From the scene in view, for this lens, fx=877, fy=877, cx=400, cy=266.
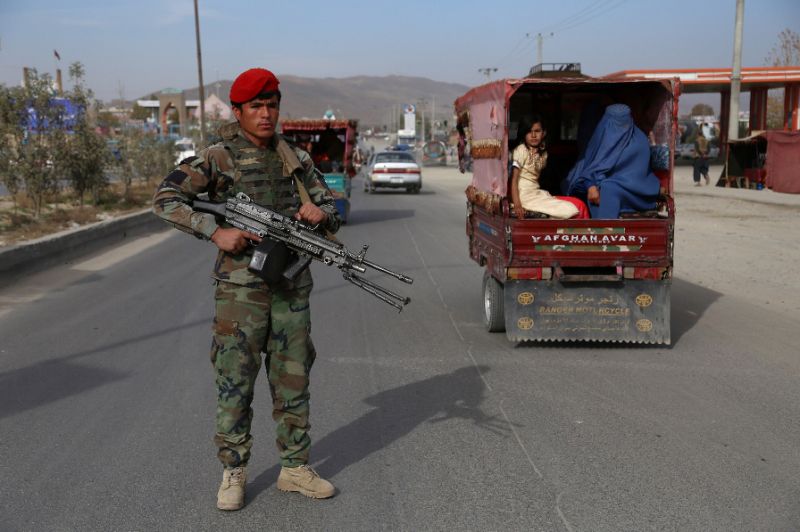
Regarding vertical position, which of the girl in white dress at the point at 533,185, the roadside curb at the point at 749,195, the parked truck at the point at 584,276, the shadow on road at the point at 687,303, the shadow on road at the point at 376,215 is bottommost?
the shadow on road at the point at 376,215

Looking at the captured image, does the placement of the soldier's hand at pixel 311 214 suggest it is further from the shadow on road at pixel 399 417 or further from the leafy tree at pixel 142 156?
the leafy tree at pixel 142 156

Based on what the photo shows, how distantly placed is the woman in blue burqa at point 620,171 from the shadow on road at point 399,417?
7.33 feet

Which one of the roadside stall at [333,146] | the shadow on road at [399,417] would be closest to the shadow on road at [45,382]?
the shadow on road at [399,417]

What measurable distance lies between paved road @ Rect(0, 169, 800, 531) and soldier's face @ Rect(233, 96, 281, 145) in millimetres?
1726

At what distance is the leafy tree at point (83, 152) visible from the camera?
65.4 feet

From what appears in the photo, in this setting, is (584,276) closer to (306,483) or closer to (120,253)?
(306,483)

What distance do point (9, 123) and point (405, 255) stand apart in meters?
8.91

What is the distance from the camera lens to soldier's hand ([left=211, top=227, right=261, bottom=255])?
3824 millimetres

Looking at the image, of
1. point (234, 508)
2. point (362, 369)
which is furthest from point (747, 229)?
point (234, 508)

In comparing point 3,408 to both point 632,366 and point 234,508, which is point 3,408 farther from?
point 632,366

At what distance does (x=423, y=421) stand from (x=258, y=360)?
164 cm

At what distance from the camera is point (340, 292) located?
10555 mm

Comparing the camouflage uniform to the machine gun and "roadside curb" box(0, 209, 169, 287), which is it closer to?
the machine gun

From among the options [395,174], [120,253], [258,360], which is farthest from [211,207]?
[395,174]
